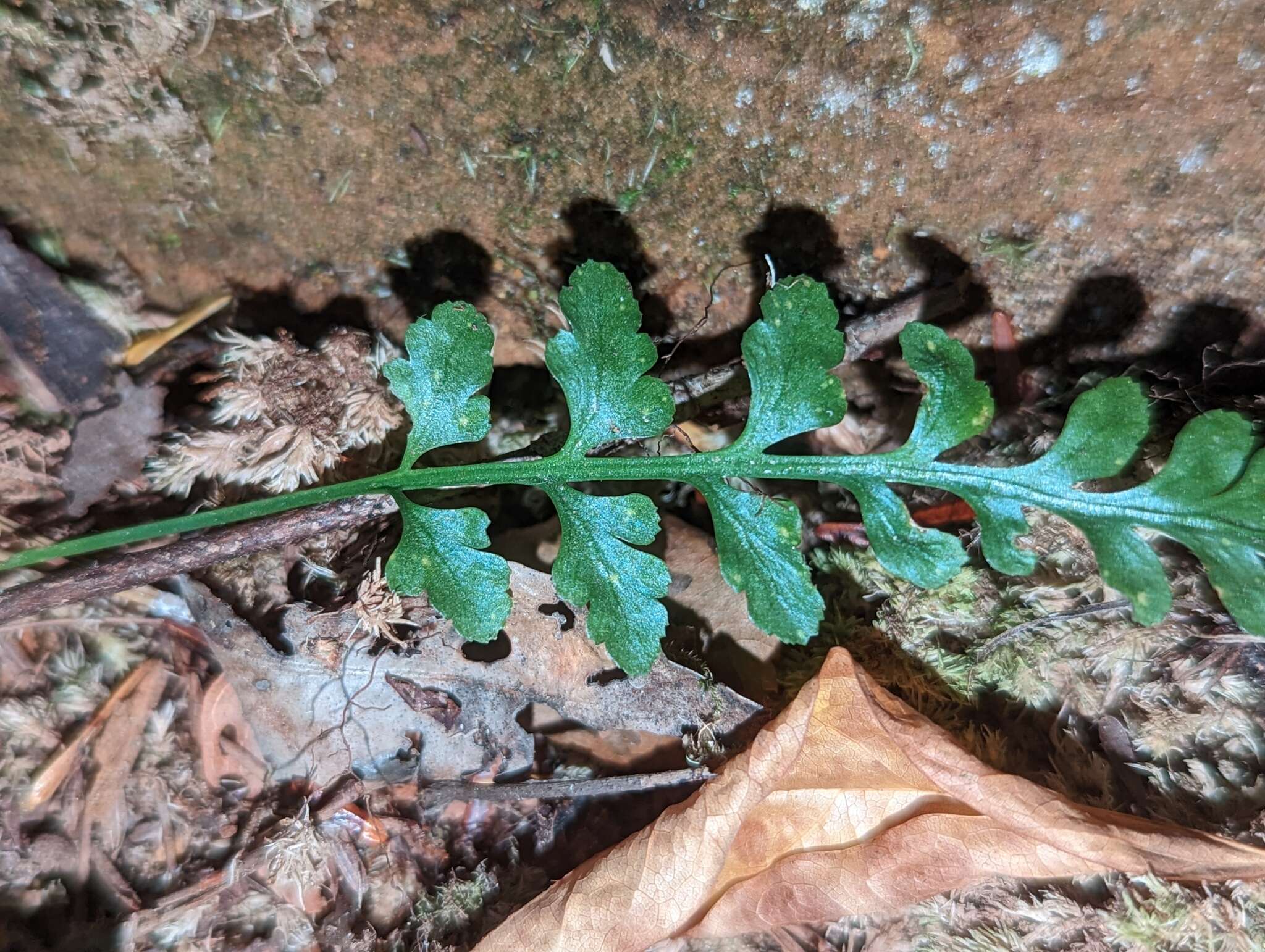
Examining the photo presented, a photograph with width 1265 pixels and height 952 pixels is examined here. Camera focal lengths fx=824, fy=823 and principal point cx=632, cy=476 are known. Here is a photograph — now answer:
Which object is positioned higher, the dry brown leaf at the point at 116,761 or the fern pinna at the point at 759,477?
the fern pinna at the point at 759,477

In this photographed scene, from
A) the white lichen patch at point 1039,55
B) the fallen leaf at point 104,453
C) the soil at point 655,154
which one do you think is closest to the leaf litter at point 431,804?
the fallen leaf at point 104,453

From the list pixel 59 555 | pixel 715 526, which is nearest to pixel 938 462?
pixel 715 526

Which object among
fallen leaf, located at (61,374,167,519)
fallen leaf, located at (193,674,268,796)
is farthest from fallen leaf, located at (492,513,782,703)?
fallen leaf, located at (61,374,167,519)

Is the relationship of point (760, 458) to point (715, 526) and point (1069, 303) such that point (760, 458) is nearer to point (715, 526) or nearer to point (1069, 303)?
point (715, 526)

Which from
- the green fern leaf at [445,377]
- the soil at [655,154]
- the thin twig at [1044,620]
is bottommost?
the thin twig at [1044,620]

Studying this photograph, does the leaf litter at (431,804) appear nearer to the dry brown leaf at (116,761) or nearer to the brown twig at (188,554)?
the dry brown leaf at (116,761)

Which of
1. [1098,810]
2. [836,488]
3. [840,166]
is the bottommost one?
[1098,810]
